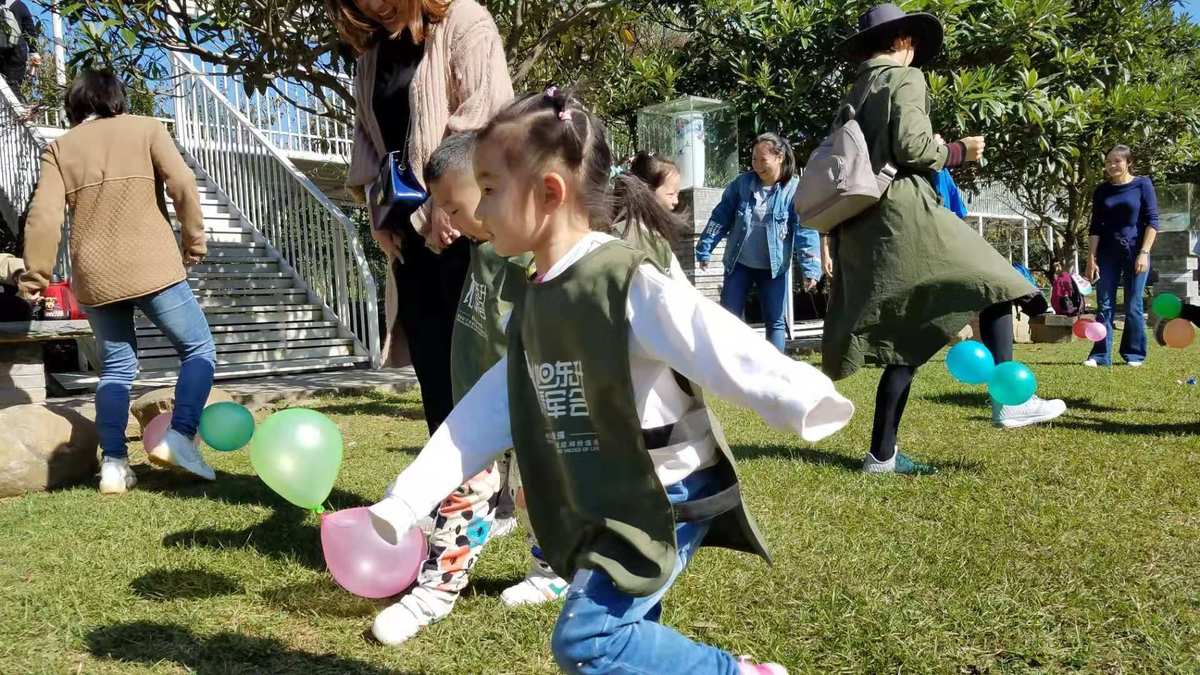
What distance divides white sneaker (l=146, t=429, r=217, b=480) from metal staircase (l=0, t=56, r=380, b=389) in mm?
4831

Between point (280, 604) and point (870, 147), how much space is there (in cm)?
270

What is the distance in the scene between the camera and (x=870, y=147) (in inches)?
142

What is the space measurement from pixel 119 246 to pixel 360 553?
2492 millimetres

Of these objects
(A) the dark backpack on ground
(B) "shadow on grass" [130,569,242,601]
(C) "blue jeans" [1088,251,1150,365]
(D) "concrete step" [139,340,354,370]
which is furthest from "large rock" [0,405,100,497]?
(A) the dark backpack on ground

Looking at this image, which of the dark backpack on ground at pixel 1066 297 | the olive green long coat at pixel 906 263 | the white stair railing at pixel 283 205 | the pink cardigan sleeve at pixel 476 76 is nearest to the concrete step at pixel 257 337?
the white stair railing at pixel 283 205

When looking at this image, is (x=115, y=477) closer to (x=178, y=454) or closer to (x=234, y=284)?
(x=178, y=454)

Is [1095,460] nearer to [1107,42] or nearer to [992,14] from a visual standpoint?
[992,14]

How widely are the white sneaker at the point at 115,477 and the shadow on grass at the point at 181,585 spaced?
56.2 inches

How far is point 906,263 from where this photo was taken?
3480 mm

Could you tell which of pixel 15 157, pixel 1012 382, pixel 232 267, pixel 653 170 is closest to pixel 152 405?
pixel 653 170

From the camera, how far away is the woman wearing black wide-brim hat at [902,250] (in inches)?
136

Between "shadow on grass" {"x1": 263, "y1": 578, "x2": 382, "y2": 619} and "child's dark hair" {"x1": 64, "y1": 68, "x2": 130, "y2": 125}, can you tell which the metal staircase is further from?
"shadow on grass" {"x1": 263, "y1": 578, "x2": 382, "y2": 619}

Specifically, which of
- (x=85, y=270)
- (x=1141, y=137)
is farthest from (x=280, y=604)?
(x=1141, y=137)

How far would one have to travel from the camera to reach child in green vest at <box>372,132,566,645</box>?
248cm
